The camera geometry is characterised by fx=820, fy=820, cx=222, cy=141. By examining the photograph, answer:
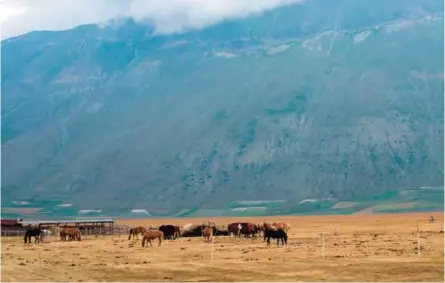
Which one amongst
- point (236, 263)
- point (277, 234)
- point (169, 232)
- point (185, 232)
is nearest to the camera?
point (236, 263)

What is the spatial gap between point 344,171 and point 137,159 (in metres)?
47.6

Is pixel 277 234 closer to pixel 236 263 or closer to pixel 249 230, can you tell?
pixel 249 230

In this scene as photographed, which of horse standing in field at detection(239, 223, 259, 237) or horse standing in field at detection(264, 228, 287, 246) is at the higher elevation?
horse standing in field at detection(239, 223, 259, 237)

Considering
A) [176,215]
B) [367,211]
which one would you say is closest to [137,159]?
[176,215]

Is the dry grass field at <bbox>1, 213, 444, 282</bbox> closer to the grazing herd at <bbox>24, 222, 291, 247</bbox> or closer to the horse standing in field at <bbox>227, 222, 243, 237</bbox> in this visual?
the grazing herd at <bbox>24, 222, 291, 247</bbox>

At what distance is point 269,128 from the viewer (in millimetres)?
193000

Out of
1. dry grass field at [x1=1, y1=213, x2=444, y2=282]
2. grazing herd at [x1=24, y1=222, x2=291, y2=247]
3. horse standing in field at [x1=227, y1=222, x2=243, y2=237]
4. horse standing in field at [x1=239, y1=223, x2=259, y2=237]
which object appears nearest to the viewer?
dry grass field at [x1=1, y1=213, x2=444, y2=282]

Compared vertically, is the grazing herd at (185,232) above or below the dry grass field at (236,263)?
above

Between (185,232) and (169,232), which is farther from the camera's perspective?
(185,232)

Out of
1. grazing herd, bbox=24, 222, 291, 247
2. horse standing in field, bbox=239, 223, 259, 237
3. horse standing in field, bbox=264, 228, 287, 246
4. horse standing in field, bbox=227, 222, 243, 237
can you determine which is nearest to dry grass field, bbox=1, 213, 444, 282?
horse standing in field, bbox=264, 228, 287, 246

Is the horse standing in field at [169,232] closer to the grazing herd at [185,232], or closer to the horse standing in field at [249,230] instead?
the grazing herd at [185,232]

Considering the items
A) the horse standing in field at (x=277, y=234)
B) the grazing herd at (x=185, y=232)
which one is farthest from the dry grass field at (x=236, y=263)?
the grazing herd at (x=185, y=232)

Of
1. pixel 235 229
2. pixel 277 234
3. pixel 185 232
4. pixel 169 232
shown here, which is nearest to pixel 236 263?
pixel 277 234

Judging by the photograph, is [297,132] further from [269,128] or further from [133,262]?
[133,262]
